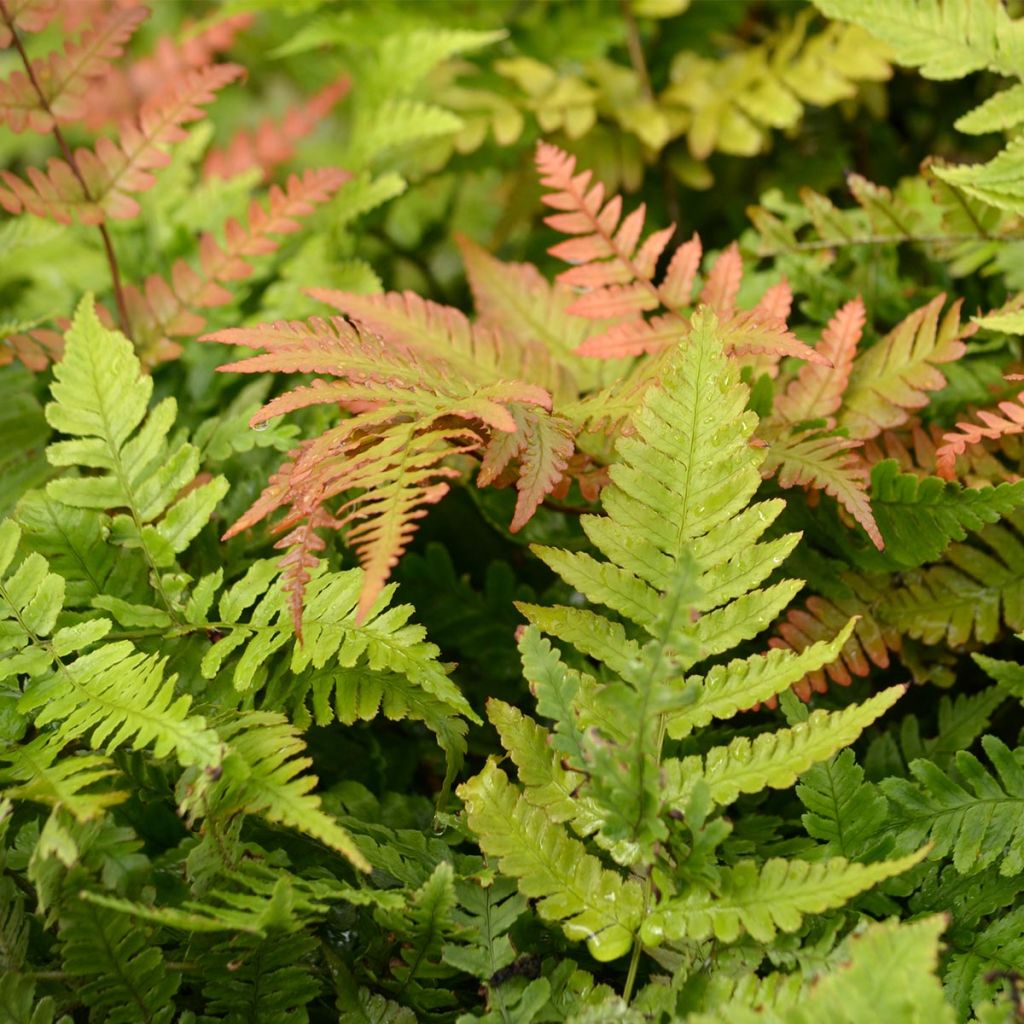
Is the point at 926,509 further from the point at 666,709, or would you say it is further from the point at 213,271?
the point at 213,271

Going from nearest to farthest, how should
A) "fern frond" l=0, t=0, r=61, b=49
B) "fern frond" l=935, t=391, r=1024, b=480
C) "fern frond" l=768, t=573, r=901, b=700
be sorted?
"fern frond" l=935, t=391, r=1024, b=480 → "fern frond" l=768, t=573, r=901, b=700 → "fern frond" l=0, t=0, r=61, b=49

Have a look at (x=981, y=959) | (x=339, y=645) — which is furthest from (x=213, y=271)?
(x=981, y=959)

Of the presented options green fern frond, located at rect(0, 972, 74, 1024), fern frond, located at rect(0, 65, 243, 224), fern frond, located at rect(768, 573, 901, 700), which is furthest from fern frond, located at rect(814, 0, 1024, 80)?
green fern frond, located at rect(0, 972, 74, 1024)

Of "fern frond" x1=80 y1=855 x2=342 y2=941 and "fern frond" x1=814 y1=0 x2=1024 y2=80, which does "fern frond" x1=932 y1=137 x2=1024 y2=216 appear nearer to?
"fern frond" x1=814 y1=0 x2=1024 y2=80

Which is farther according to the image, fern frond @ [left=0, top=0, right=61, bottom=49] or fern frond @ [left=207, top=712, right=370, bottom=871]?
fern frond @ [left=0, top=0, right=61, bottom=49]

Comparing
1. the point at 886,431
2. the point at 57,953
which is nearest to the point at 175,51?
the point at 886,431

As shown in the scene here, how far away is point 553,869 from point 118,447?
69 centimetres

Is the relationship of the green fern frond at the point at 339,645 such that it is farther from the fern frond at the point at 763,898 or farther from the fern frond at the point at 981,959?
the fern frond at the point at 981,959

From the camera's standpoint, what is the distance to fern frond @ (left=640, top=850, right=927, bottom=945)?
0.85m

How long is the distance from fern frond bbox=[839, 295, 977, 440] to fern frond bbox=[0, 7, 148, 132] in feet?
3.51

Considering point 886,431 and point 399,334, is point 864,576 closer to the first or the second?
point 886,431

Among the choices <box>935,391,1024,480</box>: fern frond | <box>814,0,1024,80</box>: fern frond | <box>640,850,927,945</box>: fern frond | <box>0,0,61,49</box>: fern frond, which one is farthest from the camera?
<box>0,0,61,49</box>: fern frond

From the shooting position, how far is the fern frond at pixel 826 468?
1030 millimetres

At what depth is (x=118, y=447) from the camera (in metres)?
1.22
